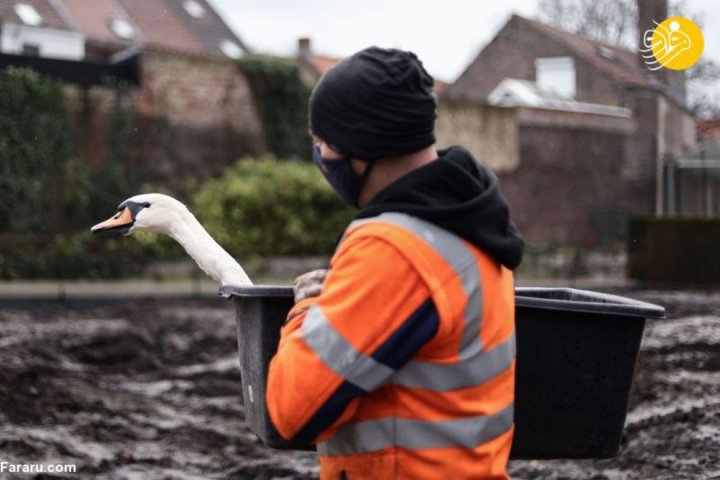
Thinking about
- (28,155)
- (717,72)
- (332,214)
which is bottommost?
(332,214)

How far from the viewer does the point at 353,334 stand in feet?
6.63

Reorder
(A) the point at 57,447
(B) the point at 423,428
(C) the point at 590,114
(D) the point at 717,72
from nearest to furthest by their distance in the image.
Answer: (B) the point at 423,428
(A) the point at 57,447
(D) the point at 717,72
(C) the point at 590,114

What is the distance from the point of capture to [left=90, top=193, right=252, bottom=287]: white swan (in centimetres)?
285

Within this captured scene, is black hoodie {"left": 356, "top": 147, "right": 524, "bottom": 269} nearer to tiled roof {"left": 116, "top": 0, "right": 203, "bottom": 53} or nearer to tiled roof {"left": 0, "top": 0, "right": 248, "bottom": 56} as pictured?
tiled roof {"left": 0, "top": 0, "right": 248, "bottom": 56}

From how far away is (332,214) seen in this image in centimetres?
2183

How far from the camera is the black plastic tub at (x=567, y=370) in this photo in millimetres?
2734

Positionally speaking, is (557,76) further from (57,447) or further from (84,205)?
(57,447)

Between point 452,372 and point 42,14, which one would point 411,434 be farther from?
point 42,14

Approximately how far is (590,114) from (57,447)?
2869 centimetres

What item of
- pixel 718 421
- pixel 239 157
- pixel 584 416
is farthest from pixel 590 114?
pixel 584 416

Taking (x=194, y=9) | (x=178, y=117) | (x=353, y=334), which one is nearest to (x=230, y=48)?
(x=194, y=9)

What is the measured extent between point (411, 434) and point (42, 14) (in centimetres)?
3523

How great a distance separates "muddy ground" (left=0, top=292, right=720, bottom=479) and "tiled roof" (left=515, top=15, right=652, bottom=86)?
8.74 m

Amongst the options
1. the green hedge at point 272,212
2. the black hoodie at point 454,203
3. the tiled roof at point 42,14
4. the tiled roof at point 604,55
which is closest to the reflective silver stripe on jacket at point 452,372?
the black hoodie at point 454,203
